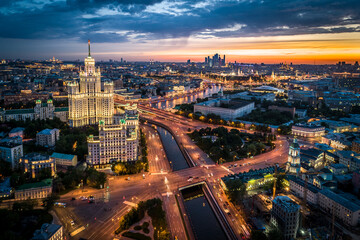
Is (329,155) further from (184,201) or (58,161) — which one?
(58,161)

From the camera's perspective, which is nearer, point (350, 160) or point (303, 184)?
point (303, 184)

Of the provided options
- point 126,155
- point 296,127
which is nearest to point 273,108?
point 296,127

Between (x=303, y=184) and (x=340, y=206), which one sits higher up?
(x=303, y=184)

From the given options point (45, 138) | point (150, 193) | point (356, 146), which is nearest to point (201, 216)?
point (150, 193)

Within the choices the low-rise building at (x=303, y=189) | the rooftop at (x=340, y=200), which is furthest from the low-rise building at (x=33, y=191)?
the rooftop at (x=340, y=200)

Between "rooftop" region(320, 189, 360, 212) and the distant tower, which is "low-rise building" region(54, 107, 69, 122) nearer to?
the distant tower

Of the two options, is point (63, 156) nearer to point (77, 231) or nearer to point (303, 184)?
point (77, 231)

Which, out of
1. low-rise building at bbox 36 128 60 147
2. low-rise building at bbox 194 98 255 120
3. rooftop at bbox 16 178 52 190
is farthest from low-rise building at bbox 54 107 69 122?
low-rise building at bbox 194 98 255 120
